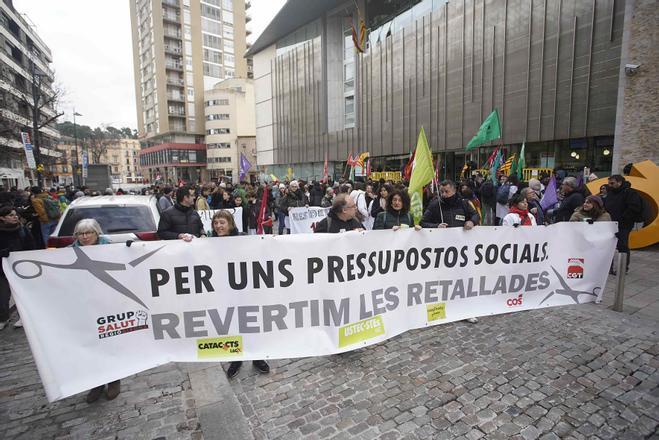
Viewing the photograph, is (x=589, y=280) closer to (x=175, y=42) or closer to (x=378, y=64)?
(x=378, y=64)

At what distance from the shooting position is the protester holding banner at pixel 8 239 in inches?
192

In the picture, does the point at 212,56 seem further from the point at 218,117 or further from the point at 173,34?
the point at 218,117

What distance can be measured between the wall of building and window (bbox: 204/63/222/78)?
254ft

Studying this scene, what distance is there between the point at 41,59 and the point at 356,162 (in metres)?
67.6

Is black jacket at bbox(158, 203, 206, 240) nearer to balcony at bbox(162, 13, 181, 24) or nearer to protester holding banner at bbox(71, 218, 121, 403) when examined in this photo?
protester holding banner at bbox(71, 218, 121, 403)

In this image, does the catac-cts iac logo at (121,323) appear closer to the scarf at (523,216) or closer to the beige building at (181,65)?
the scarf at (523,216)

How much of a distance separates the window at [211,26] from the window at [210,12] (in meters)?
0.92

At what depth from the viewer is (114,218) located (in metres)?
6.13

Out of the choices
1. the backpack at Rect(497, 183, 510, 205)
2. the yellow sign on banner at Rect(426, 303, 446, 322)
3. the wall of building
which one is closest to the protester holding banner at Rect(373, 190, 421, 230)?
the yellow sign on banner at Rect(426, 303, 446, 322)

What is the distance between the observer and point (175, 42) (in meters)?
73.2

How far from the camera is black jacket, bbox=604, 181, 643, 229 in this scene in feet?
21.4

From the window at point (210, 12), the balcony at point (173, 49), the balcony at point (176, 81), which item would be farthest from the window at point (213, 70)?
the window at point (210, 12)

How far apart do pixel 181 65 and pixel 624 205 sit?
81985mm

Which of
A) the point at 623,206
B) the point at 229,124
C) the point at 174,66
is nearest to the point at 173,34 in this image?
the point at 174,66
